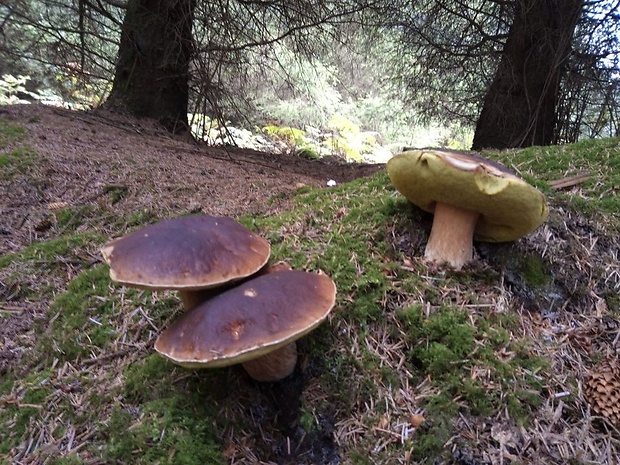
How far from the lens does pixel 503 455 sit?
1.60 m

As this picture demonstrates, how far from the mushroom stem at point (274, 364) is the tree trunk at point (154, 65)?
209 inches

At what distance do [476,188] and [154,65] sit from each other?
6.17m

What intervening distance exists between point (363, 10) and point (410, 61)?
1251 mm

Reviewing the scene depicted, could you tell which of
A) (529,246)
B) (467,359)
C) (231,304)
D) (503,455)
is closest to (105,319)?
(231,304)

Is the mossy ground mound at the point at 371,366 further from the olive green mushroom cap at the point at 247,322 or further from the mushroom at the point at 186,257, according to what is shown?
the mushroom at the point at 186,257

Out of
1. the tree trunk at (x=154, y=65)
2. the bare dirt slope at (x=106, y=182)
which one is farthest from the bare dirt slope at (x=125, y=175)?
the tree trunk at (x=154, y=65)

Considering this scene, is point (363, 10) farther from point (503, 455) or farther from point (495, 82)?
point (503, 455)

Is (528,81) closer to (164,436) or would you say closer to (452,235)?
(452,235)

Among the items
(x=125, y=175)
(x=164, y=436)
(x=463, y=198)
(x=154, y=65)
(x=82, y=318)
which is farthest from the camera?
(x=154, y=65)

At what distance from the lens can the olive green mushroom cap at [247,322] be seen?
58.2 inches

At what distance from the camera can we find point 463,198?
2010 mm

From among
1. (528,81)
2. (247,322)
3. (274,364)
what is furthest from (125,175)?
(528,81)

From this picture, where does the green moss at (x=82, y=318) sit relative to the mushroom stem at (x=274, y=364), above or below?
below

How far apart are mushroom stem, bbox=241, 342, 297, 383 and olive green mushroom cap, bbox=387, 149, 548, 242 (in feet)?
3.07
